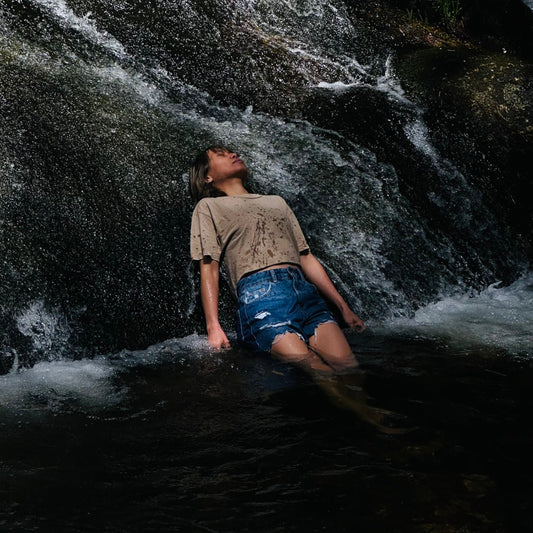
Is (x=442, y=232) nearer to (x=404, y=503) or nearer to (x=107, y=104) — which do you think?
(x=107, y=104)

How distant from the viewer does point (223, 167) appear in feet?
17.1

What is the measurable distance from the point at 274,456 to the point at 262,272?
69.4 inches

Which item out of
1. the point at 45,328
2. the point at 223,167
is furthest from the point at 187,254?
the point at 45,328

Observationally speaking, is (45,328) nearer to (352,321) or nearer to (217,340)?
(217,340)

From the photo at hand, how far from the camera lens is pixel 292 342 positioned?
14.1 feet

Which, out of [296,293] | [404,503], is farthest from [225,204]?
[404,503]

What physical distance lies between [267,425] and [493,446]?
1035 mm

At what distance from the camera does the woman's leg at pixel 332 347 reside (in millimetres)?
4242

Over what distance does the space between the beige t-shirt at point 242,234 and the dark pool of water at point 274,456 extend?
823 mm

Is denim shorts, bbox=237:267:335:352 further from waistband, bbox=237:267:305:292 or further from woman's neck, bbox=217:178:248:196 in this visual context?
woman's neck, bbox=217:178:248:196

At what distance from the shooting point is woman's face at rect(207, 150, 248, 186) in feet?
17.1

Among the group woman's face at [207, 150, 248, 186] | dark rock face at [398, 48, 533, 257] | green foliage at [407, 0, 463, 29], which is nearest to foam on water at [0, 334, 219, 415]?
woman's face at [207, 150, 248, 186]

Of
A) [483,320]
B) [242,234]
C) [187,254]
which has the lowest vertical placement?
[483,320]

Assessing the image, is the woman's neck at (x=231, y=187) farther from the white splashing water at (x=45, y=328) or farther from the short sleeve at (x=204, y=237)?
the white splashing water at (x=45, y=328)
